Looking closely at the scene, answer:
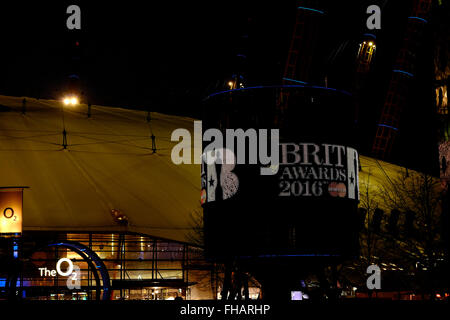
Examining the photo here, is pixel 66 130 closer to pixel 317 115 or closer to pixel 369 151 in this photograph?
pixel 317 115

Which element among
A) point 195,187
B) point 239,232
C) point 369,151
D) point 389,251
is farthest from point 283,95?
point 369,151

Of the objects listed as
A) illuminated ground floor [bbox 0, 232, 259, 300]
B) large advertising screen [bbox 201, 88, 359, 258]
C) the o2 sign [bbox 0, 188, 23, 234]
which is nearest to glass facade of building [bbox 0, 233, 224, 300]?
illuminated ground floor [bbox 0, 232, 259, 300]

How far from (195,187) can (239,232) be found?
672 inches

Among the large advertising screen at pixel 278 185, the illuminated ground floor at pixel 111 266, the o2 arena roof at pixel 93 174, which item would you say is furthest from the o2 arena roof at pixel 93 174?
the large advertising screen at pixel 278 185

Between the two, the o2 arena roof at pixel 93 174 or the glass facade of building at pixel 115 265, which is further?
the glass facade of building at pixel 115 265

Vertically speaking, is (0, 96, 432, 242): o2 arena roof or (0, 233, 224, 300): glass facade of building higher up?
(0, 96, 432, 242): o2 arena roof

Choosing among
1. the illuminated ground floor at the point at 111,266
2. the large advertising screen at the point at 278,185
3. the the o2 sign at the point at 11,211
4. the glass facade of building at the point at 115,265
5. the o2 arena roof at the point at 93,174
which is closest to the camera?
the large advertising screen at the point at 278,185

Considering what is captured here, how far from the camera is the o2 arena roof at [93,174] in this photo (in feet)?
70.5

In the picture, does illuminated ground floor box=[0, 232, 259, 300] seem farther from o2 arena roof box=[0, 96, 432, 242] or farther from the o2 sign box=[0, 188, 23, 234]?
the o2 sign box=[0, 188, 23, 234]

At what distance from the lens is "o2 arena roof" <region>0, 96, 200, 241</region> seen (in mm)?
21491

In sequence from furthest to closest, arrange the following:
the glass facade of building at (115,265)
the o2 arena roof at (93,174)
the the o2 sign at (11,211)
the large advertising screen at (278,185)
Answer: the glass facade of building at (115,265) < the o2 arena roof at (93,174) < the the o2 sign at (11,211) < the large advertising screen at (278,185)

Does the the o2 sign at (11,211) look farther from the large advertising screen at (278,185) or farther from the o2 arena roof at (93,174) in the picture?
the large advertising screen at (278,185)
